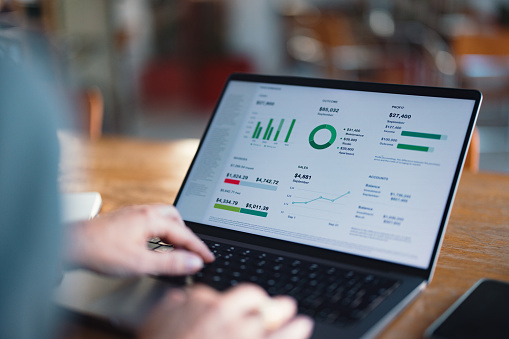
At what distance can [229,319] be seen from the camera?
1.57ft

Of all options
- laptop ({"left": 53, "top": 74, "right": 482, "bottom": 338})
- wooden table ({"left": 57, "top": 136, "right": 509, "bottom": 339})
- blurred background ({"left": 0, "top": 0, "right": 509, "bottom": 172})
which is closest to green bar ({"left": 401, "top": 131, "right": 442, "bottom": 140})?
laptop ({"left": 53, "top": 74, "right": 482, "bottom": 338})

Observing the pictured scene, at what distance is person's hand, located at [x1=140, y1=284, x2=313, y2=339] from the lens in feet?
1.54

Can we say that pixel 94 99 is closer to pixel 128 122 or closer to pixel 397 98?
pixel 397 98

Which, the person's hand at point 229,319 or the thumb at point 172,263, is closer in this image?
the person's hand at point 229,319

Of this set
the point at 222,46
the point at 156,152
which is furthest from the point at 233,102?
the point at 222,46

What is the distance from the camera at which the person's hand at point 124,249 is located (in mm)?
586

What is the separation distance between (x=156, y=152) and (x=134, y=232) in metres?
0.88

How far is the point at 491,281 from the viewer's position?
2.05 ft

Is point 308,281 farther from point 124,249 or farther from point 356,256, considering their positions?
point 124,249

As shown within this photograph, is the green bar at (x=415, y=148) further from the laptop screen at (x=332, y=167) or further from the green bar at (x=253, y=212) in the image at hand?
the green bar at (x=253, y=212)

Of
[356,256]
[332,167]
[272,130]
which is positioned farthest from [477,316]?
[272,130]

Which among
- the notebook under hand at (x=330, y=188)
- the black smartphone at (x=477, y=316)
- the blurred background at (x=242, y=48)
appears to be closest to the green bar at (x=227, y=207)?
the notebook under hand at (x=330, y=188)

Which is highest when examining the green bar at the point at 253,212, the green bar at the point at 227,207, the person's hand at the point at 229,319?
the person's hand at the point at 229,319

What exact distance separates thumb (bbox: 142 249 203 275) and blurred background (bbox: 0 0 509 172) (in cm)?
321
